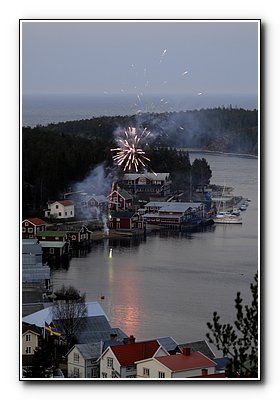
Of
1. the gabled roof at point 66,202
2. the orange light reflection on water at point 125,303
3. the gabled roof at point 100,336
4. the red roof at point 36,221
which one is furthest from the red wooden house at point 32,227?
the gabled roof at point 100,336

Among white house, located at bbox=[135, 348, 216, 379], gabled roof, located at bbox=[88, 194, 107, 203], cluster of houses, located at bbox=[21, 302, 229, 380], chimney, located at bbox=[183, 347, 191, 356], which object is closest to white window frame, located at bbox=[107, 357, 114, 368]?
cluster of houses, located at bbox=[21, 302, 229, 380]

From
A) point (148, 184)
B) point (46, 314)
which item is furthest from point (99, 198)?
point (46, 314)

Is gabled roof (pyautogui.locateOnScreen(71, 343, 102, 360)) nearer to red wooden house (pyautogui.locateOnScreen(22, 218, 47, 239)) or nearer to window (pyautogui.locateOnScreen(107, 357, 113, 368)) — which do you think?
window (pyautogui.locateOnScreen(107, 357, 113, 368))

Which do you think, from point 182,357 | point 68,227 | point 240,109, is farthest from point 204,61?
point 182,357

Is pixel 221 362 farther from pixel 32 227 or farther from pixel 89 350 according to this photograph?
pixel 32 227

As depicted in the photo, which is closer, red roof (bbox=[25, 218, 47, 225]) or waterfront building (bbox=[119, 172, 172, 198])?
red roof (bbox=[25, 218, 47, 225])

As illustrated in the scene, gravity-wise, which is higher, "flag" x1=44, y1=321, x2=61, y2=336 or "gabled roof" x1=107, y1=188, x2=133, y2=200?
"gabled roof" x1=107, y1=188, x2=133, y2=200

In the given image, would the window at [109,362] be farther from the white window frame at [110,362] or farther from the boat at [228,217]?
the boat at [228,217]
